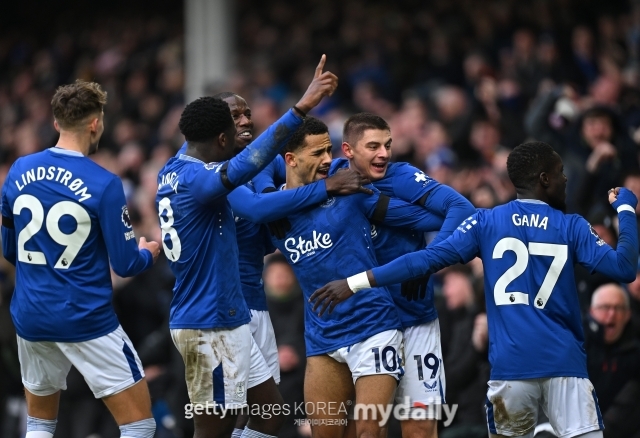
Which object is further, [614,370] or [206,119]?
[614,370]

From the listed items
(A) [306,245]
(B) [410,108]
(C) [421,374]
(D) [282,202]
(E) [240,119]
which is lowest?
(C) [421,374]

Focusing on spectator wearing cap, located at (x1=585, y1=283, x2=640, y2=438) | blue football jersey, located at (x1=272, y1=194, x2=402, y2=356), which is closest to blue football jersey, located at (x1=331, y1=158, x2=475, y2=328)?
blue football jersey, located at (x1=272, y1=194, x2=402, y2=356)

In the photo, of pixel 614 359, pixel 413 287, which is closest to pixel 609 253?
pixel 413 287

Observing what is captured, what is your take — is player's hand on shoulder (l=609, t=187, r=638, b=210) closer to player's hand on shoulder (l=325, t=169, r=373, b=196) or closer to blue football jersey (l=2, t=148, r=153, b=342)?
player's hand on shoulder (l=325, t=169, r=373, b=196)

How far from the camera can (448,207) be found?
6.34 metres

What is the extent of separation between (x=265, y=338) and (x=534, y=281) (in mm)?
1935

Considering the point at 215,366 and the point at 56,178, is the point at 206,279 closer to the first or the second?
the point at 215,366

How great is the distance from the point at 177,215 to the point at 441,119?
7.54 meters

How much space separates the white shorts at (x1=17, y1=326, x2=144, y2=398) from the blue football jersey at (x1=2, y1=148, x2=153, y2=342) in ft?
0.21

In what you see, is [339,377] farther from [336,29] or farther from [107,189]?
[336,29]

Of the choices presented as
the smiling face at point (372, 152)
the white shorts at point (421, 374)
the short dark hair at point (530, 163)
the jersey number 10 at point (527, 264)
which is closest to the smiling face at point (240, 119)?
the smiling face at point (372, 152)

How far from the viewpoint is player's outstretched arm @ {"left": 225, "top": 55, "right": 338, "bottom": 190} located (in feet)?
19.1

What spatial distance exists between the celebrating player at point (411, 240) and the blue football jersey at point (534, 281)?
41cm

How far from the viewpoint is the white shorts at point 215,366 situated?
6121 mm
